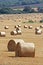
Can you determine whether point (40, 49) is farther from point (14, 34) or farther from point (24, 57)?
point (14, 34)

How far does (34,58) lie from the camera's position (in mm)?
21422

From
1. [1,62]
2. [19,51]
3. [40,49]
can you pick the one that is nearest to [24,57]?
[19,51]

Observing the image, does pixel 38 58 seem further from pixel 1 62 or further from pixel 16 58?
pixel 1 62

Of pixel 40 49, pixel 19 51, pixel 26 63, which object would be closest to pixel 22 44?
pixel 19 51

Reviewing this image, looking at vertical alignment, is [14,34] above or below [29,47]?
below

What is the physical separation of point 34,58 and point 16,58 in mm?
1010

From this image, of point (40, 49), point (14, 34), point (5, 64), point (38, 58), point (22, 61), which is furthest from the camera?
point (14, 34)

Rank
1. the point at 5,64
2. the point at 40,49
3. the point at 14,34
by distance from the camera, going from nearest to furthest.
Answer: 1. the point at 5,64
2. the point at 40,49
3. the point at 14,34

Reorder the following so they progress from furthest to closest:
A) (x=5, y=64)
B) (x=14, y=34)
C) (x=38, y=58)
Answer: (x=14, y=34), (x=38, y=58), (x=5, y=64)

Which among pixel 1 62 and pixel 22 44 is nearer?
pixel 1 62

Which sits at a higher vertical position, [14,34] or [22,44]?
[22,44]

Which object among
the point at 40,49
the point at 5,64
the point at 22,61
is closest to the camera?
the point at 5,64

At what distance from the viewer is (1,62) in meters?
19.9

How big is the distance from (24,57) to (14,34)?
19.6 m
